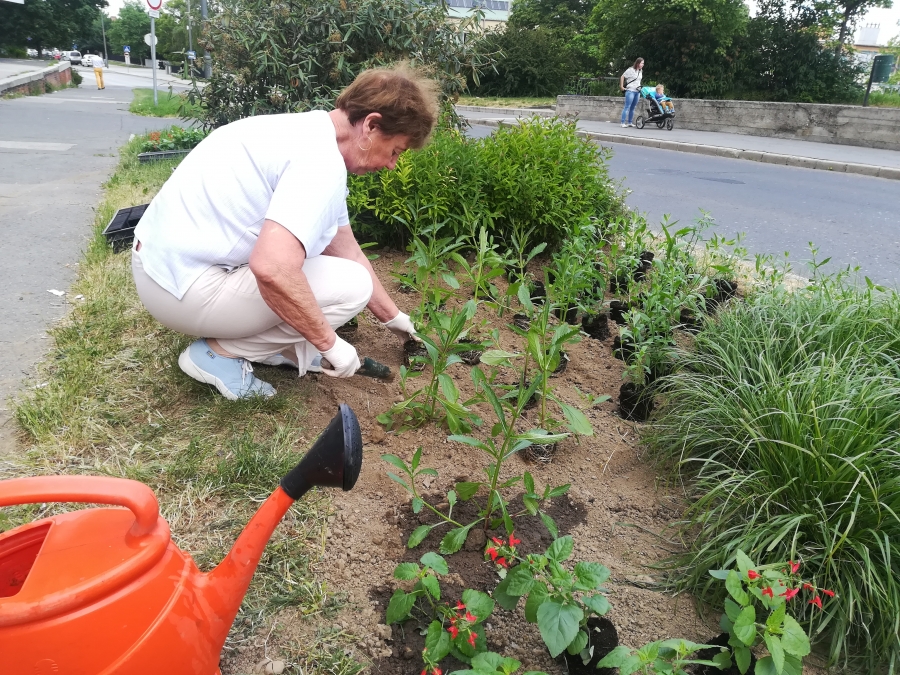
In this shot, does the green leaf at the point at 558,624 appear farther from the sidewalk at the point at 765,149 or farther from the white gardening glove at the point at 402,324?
the sidewalk at the point at 765,149

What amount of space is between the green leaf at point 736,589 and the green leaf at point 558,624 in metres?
0.33

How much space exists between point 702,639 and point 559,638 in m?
0.54

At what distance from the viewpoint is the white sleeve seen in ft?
6.22

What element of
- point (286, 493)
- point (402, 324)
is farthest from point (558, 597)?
point (402, 324)

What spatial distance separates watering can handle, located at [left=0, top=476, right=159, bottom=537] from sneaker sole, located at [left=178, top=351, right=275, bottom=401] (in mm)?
1357

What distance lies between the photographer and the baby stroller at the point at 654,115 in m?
15.5

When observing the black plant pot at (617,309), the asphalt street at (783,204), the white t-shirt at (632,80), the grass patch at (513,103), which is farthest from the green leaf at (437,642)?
the grass patch at (513,103)

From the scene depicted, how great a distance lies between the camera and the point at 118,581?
97cm

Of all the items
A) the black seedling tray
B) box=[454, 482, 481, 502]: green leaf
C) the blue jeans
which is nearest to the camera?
box=[454, 482, 481, 502]: green leaf

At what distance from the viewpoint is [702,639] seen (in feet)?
5.12

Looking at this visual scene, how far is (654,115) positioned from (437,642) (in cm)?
1682

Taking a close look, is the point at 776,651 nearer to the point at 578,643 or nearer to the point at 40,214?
the point at 578,643

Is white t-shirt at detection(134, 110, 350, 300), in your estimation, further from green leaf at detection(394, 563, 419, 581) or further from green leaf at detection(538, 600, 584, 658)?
green leaf at detection(538, 600, 584, 658)

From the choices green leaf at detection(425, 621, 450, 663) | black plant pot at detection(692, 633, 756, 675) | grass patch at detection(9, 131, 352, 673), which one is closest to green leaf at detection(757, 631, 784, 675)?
black plant pot at detection(692, 633, 756, 675)
